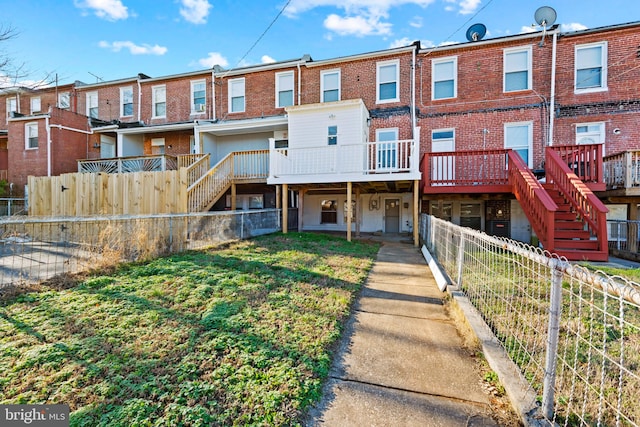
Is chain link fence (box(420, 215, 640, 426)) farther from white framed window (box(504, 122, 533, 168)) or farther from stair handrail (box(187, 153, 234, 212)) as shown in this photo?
white framed window (box(504, 122, 533, 168))

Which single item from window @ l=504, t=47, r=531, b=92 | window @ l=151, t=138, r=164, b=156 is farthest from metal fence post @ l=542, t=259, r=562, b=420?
window @ l=151, t=138, r=164, b=156

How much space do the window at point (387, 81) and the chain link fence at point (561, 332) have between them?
9.34 m

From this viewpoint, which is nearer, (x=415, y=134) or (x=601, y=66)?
(x=415, y=134)

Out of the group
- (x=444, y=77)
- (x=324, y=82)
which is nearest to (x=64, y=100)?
(x=324, y=82)

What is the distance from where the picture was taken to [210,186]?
34.7 feet

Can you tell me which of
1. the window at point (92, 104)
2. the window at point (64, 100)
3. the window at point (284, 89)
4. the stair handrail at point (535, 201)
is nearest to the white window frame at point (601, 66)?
the stair handrail at point (535, 201)

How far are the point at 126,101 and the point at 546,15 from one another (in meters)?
20.4

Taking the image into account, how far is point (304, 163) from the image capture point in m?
10.3

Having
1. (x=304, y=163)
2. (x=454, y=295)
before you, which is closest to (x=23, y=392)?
(x=454, y=295)

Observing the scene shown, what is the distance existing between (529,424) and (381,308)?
2.26 m

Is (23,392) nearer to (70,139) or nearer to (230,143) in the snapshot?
(230,143)

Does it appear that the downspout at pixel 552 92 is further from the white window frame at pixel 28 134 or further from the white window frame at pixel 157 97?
the white window frame at pixel 28 134

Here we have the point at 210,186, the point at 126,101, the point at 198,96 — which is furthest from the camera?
the point at 126,101

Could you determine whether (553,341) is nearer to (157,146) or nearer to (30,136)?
(157,146)
